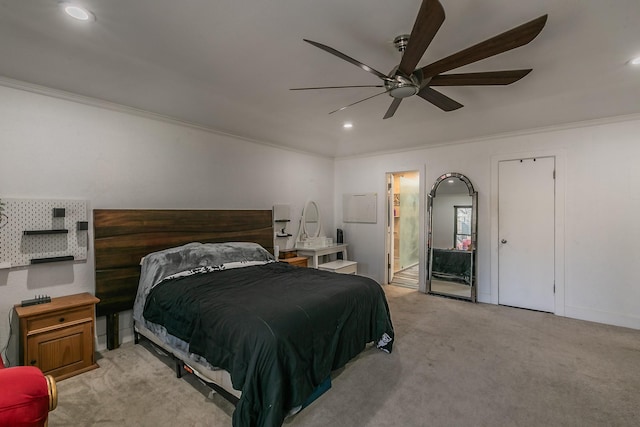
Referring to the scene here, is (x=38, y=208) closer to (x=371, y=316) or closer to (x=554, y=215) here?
(x=371, y=316)

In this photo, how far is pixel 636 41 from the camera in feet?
7.23

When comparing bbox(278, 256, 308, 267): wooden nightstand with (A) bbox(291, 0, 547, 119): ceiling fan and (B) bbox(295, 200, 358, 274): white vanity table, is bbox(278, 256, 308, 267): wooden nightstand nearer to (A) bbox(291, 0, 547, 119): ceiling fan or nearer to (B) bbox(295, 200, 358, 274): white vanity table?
(B) bbox(295, 200, 358, 274): white vanity table

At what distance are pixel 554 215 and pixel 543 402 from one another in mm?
2752

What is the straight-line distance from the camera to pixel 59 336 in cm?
246

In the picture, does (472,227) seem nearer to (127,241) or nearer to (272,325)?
(272,325)

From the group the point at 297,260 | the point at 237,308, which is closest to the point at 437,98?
the point at 237,308

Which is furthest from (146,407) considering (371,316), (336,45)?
(336,45)

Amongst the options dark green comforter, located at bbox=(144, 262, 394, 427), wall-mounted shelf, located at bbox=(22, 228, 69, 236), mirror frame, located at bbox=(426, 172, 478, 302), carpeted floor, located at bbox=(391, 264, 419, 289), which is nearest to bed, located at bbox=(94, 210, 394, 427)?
dark green comforter, located at bbox=(144, 262, 394, 427)

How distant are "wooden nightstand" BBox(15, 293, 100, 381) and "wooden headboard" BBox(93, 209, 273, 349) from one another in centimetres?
34

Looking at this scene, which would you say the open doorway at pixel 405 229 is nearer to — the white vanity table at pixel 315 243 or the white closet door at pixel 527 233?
the white vanity table at pixel 315 243

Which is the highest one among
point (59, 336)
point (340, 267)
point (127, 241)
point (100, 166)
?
point (100, 166)

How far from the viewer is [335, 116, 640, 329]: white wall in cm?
350

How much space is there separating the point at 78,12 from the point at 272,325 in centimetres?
237

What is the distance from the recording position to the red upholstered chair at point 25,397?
0.92m
